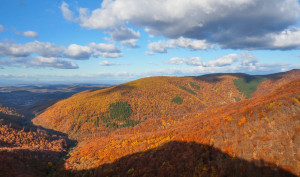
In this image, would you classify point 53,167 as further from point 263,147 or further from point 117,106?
point 117,106

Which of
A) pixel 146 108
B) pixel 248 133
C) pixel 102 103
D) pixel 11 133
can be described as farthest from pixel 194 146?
pixel 102 103

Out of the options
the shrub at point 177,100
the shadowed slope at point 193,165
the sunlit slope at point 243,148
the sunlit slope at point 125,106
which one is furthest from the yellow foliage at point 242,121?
the shrub at point 177,100

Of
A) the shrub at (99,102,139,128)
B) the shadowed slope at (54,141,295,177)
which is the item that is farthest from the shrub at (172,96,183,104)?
the shadowed slope at (54,141,295,177)

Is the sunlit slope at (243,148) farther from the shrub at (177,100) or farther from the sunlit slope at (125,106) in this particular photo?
the shrub at (177,100)

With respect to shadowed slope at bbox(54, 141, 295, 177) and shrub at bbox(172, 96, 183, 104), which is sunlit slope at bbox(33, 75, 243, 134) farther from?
shadowed slope at bbox(54, 141, 295, 177)

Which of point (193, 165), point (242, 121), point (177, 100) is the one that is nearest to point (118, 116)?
point (177, 100)

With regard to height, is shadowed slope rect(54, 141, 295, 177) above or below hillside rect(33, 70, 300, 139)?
above

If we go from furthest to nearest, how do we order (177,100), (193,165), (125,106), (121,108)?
(177,100) → (125,106) → (121,108) → (193,165)

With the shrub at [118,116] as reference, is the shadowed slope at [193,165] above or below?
above

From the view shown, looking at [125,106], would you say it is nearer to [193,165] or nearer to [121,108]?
[121,108]

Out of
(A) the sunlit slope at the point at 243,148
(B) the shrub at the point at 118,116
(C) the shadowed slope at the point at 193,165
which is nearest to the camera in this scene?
(C) the shadowed slope at the point at 193,165

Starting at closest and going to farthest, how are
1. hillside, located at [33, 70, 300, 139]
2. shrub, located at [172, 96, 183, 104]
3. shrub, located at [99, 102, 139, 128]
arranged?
1. hillside, located at [33, 70, 300, 139]
2. shrub, located at [99, 102, 139, 128]
3. shrub, located at [172, 96, 183, 104]
